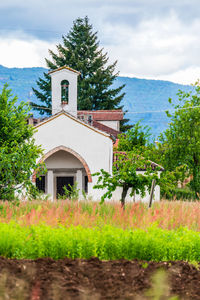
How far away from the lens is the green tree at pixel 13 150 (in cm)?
1279

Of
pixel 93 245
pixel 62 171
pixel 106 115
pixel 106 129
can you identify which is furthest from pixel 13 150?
pixel 106 115

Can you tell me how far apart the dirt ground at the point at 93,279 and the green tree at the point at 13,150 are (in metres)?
6.24

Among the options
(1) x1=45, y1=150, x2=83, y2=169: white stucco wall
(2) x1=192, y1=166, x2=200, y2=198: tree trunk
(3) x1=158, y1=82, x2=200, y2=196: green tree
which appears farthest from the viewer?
(3) x1=158, y1=82, x2=200, y2=196: green tree

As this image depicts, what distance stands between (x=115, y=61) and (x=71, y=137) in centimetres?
3476

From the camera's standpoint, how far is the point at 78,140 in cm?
2589

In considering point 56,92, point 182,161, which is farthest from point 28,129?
point 182,161

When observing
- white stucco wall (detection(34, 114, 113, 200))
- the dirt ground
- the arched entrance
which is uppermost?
white stucco wall (detection(34, 114, 113, 200))

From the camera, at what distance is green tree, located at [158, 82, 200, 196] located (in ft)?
113

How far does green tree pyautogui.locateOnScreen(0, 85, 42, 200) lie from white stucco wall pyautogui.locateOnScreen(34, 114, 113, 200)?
413 inches

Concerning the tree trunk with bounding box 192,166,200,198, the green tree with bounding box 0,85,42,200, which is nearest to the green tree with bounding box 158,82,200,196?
the tree trunk with bounding box 192,166,200,198

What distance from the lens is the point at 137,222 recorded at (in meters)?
9.77

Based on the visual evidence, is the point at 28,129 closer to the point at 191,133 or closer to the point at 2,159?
the point at 2,159

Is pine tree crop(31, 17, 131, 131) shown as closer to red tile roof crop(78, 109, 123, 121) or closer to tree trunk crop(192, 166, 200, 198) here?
red tile roof crop(78, 109, 123, 121)

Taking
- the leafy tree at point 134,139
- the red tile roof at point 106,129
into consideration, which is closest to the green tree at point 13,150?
the leafy tree at point 134,139
